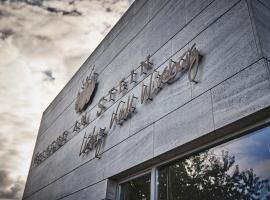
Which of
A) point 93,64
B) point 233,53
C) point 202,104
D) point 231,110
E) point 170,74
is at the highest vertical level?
point 93,64

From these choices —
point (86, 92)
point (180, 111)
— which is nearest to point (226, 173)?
point (180, 111)

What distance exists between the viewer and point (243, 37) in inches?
149

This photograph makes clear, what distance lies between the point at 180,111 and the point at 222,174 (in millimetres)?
1175

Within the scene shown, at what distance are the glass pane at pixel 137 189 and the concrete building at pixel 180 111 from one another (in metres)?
0.02

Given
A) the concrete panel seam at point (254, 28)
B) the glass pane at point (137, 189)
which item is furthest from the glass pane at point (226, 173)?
the concrete panel seam at point (254, 28)

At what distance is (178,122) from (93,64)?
5885mm

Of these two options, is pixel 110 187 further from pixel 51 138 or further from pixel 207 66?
pixel 51 138

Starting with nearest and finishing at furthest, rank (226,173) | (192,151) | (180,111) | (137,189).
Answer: (226,173)
(192,151)
(180,111)
(137,189)

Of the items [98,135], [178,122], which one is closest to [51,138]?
[98,135]

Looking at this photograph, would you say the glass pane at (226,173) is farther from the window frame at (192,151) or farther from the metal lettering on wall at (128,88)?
the metal lettering on wall at (128,88)

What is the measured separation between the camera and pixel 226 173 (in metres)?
3.65

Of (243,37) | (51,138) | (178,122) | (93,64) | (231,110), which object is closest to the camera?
(231,110)

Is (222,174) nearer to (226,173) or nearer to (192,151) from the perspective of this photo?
(226,173)

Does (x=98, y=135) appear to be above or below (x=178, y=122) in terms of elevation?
above
